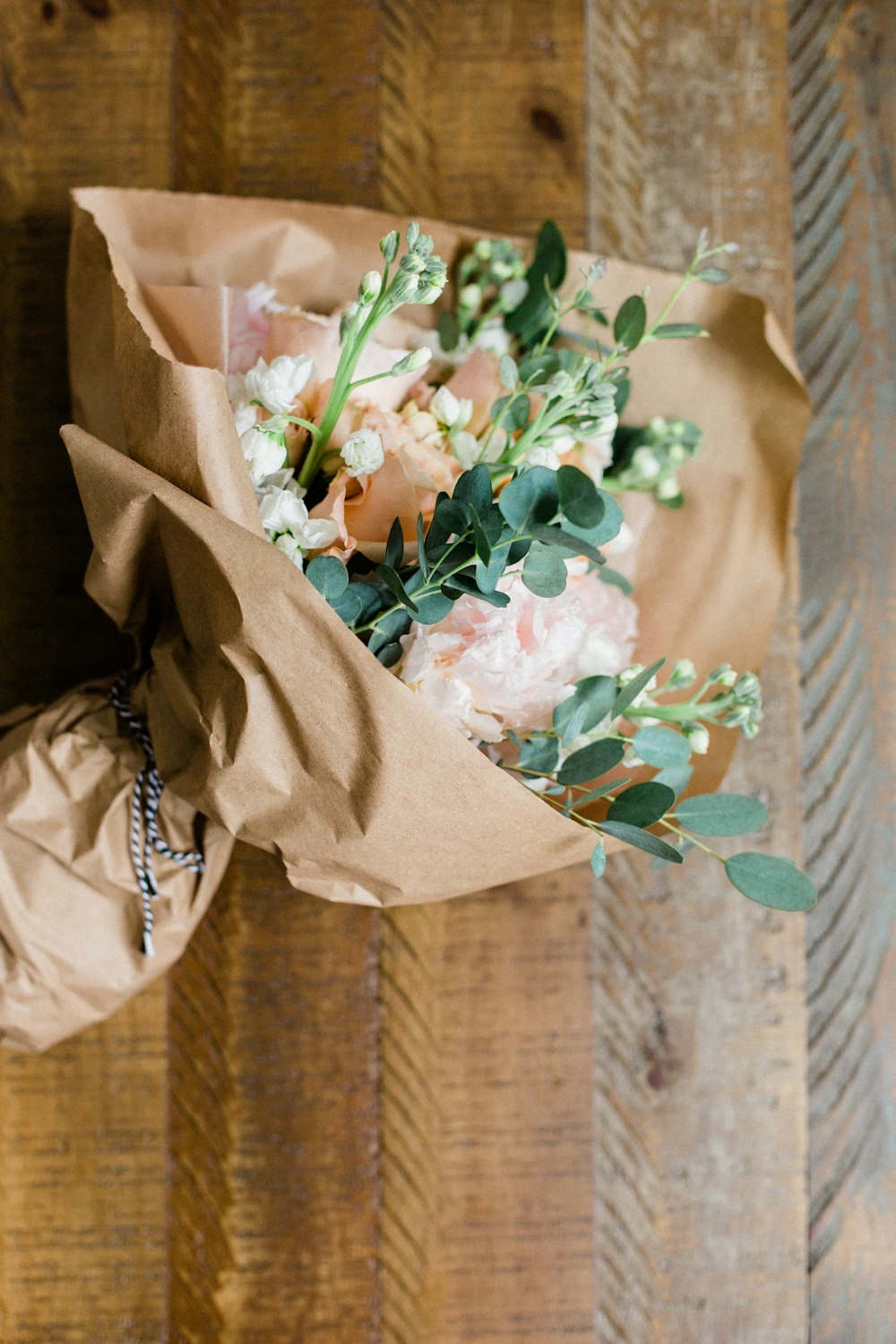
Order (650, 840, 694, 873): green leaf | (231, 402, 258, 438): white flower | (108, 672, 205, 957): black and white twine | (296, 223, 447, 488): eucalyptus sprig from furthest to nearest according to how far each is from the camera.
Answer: (650, 840, 694, 873): green leaf, (108, 672, 205, 957): black and white twine, (231, 402, 258, 438): white flower, (296, 223, 447, 488): eucalyptus sprig

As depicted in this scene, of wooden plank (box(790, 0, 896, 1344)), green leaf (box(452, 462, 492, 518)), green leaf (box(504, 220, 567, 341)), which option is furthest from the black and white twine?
wooden plank (box(790, 0, 896, 1344))

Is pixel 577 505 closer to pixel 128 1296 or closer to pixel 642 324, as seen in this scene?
pixel 642 324

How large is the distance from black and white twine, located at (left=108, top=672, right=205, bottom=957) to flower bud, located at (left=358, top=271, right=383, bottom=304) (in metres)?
0.36

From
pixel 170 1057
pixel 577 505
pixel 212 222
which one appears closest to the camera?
pixel 577 505

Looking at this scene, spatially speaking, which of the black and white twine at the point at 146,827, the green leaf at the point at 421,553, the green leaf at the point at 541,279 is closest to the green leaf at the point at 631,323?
the green leaf at the point at 541,279

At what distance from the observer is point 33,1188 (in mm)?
826

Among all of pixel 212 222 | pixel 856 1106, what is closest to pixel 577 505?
pixel 212 222

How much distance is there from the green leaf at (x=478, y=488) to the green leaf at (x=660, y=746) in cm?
19

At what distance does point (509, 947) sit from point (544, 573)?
0.43 meters

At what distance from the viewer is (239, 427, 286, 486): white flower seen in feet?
1.80

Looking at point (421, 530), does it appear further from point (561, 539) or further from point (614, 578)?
point (614, 578)

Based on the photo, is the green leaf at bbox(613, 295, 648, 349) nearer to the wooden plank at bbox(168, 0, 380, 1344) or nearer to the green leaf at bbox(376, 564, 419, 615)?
the green leaf at bbox(376, 564, 419, 615)

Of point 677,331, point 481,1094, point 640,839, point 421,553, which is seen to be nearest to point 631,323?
point 677,331

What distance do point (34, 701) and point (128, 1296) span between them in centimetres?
Answer: 53
